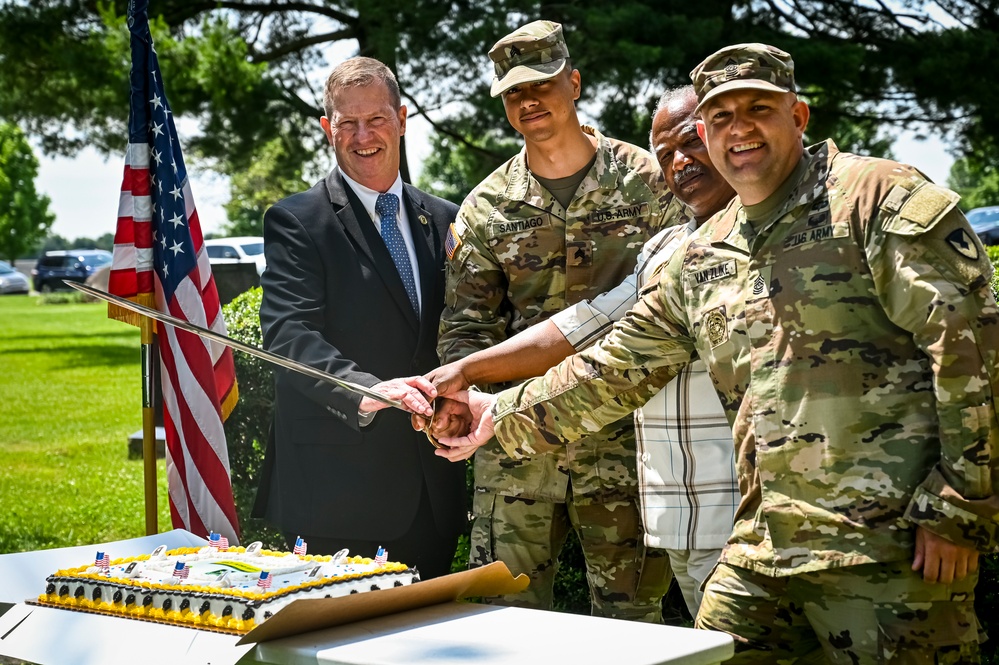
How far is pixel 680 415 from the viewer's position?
3.54 m

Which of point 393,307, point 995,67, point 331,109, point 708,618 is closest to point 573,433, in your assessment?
point 708,618

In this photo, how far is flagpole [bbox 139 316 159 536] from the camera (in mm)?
5089

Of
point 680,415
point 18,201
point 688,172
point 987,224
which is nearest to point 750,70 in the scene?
point 688,172

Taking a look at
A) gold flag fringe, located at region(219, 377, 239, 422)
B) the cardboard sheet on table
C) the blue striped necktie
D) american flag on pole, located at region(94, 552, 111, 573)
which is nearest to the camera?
the cardboard sheet on table

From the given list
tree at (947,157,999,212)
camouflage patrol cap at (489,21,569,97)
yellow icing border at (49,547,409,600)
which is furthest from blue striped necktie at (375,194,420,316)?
tree at (947,157,999,212)

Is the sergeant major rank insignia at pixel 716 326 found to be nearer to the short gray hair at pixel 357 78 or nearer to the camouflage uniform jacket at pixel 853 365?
the camouflage uniform jacket at pixel 853 365

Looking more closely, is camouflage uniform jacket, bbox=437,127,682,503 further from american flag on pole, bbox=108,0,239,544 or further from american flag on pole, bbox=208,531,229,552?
american flag on pole, bbox=108,0,239,544

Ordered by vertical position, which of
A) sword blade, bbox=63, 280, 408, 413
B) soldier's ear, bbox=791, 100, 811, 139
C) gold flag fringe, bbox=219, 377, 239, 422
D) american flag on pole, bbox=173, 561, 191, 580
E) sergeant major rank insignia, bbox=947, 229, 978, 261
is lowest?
american flag on pole, bbox=173, 561, 191, 580

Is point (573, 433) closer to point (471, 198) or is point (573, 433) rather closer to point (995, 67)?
point (471, 198)

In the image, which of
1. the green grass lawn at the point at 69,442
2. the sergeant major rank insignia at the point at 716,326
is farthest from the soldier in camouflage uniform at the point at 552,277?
the green grass lawn at the point at 69,442

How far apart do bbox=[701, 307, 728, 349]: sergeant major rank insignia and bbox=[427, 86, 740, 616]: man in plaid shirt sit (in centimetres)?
43

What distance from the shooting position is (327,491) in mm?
4469

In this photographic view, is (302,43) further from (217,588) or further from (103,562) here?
(217,588)

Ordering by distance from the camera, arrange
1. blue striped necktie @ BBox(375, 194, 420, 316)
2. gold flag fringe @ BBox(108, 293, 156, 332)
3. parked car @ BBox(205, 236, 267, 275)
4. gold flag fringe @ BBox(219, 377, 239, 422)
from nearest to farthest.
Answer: blue striped necktie @ BBox(375, 194, 420, 316)
gold flag fringe @ BBox(108, 293, 156, 332)
gold flag fringe @ BBox(219, 377, 239, 422)
parked car @ BBox(205, 236, 267, 275)
